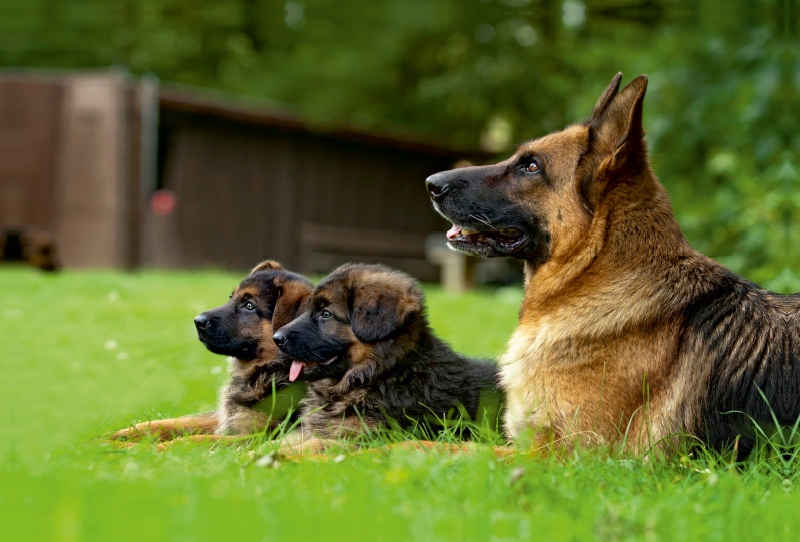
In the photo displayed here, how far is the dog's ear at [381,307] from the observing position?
15.1 feet

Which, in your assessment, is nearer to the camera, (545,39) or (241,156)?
(241,156)

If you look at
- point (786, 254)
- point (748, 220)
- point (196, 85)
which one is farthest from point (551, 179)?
point (196, 85)

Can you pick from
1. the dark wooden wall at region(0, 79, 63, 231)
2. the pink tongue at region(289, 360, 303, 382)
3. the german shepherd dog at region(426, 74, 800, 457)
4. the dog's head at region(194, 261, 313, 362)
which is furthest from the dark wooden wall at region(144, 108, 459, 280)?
the german shepherd dog at region(426, 74, 800, 457)

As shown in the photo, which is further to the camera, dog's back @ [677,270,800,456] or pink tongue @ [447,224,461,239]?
pink tongue @ [447,224,461,239]

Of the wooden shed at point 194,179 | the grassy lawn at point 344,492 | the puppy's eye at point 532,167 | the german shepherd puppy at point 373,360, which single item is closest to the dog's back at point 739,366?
the grassy lawn at point 344,492

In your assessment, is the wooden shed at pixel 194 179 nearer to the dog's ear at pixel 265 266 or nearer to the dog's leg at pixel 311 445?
the dog's ear at pixel 265 266

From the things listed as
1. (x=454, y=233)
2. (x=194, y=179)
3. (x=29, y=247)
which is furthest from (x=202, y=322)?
(x=194, y=179)

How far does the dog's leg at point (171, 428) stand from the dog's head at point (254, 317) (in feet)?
1.38

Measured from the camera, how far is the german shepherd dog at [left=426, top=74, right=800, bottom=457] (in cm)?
379

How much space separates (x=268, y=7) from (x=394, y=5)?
7.38 m

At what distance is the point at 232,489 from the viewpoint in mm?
3082

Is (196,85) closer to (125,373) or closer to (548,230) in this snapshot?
(125,373)

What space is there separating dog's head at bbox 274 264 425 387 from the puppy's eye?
95 centimetres

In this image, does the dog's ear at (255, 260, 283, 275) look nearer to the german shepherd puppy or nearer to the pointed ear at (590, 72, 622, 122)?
the german shepherd puppy
